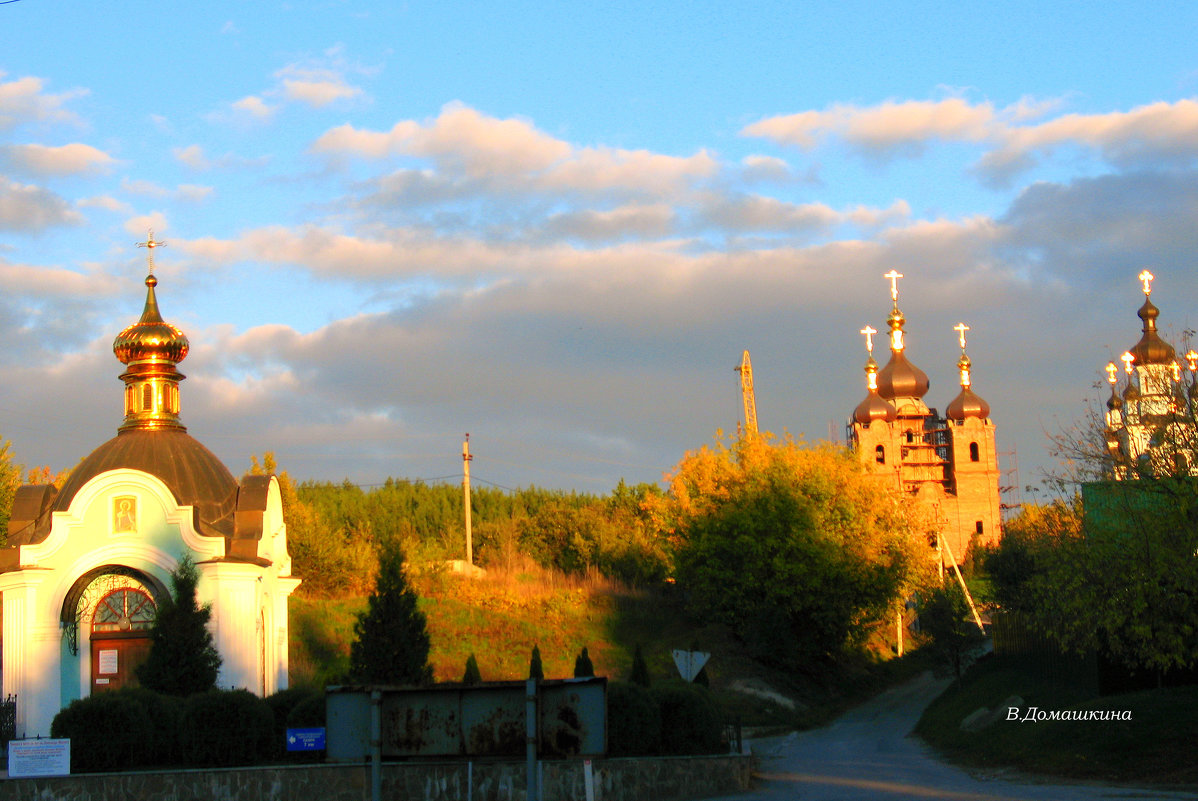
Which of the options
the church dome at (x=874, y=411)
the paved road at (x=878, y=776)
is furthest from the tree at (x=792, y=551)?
the church dome at (x=874, y=411)

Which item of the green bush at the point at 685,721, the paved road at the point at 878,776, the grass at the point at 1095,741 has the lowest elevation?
the paved road at the point at 878,776

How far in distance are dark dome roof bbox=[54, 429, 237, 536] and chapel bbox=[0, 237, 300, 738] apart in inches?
1.9

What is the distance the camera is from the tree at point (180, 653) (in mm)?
22688

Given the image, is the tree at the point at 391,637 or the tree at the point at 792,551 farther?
the tree at the point at 792,551

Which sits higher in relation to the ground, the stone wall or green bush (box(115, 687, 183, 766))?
green bush (box(115, 687, 183, 766))

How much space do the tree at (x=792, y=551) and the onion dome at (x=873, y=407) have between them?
4570cm

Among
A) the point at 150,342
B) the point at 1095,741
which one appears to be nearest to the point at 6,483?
the point at 150,342

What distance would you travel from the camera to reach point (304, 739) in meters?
15.0

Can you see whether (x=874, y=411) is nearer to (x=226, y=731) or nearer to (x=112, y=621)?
(x=112, y=621)

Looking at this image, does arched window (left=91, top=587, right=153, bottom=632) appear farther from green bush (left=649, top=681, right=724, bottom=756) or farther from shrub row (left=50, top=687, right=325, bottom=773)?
green bush (left=649, top=681, right=724, bottom=756)

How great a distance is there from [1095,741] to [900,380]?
74.6 meters

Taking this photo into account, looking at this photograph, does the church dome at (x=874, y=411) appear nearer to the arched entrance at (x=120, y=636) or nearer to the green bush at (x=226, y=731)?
the arched entrance at (x=120, y=636)

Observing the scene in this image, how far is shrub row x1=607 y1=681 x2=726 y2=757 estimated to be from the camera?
61.8 feet

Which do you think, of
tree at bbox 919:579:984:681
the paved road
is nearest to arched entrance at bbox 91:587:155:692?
the paved road
